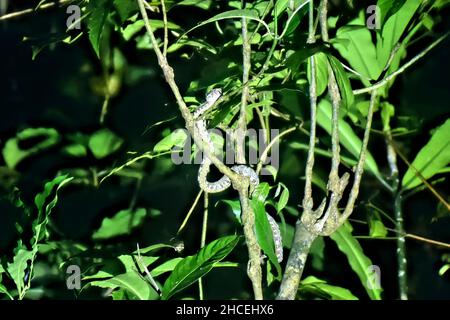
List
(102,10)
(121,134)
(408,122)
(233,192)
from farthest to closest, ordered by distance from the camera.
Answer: (121,134), (233,192), (408,122), (102,10)

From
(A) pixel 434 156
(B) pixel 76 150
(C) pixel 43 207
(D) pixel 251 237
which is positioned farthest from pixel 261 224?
(B) pixel 76 150

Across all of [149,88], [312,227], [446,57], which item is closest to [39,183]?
[149,88]

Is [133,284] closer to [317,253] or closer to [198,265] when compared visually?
[198,265]

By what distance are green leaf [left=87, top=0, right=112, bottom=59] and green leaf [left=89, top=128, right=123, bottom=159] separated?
43 cm

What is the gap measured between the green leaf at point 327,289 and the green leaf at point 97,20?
1.55 ft

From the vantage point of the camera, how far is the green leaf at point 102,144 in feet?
3.86

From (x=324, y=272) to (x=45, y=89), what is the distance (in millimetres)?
718

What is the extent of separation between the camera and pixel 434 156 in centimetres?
104

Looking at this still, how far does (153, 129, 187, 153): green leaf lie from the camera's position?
0.83 meters

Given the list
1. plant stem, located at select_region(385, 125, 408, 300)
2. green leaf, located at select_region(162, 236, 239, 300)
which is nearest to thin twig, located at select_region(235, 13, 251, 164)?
green leaf, located at select_region(162, 236, 239, 300)

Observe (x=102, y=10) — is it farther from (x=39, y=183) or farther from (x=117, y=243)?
(x=39, y=183)

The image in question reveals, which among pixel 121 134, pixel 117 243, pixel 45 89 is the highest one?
pixel 45 89

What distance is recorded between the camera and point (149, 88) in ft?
4.55

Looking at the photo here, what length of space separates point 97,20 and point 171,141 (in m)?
0.18
